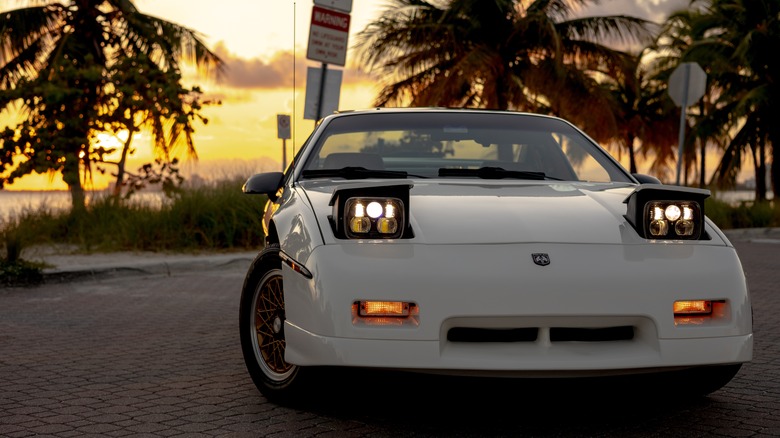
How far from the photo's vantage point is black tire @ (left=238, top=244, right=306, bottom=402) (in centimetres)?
443

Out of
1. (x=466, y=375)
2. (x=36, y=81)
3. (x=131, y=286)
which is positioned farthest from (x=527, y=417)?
(x=36, y=81)

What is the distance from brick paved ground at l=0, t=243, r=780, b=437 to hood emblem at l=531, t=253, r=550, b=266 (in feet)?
1.57

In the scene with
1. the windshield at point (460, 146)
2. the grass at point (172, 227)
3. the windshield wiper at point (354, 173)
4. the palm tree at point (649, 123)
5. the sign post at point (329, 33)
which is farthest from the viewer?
the palm tree at point (649, 123)

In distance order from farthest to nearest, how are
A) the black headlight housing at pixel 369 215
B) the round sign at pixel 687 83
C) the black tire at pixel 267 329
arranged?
the round sign at pixel 687 83
the black tire at pixel 267 329
the black headlight housing at pixel 369 215

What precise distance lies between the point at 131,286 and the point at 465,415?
6424 millimetres

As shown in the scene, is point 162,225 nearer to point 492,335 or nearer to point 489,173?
point 489,173

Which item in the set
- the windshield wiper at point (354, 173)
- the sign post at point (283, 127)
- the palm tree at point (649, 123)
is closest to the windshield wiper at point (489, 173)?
the windshield wiper at point (354, 173)

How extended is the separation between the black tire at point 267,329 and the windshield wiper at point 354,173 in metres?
0.63

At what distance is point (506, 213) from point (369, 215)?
619 millimetres

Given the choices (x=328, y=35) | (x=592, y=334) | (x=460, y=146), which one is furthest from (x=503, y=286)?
(x=328, y=35)

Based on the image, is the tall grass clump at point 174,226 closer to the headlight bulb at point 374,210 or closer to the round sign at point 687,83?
the round sign at point 687,83

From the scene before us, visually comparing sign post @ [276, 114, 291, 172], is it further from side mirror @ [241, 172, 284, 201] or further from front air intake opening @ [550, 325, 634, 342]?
front air intake opening @ [550, 325, 634, 342]

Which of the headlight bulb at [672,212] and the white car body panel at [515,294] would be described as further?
the headlight bulb at [672,212]

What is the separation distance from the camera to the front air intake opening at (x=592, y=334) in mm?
3826
